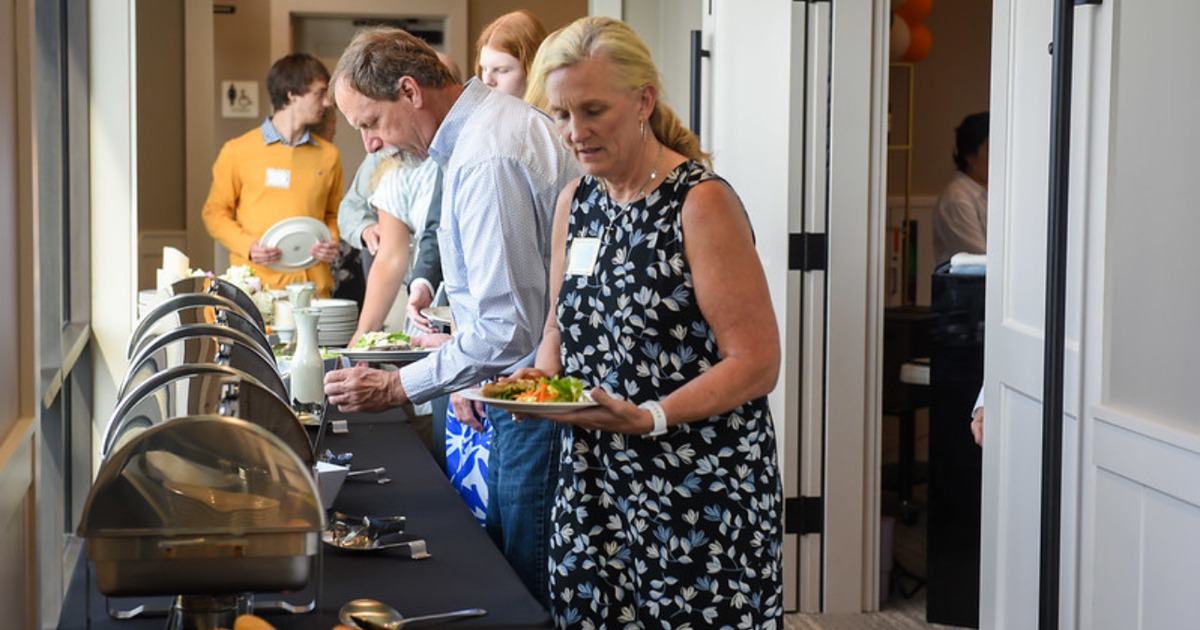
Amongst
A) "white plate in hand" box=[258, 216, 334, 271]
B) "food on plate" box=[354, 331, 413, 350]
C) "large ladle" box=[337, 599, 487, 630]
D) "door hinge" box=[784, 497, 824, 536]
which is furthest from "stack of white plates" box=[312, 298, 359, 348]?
"large ladle" box=[337, 599, 487, 630]

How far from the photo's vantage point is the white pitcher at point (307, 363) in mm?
2939

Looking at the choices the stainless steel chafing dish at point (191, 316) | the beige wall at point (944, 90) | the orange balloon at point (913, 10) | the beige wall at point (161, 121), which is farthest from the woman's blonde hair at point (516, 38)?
the beige wall at point (161, 121)

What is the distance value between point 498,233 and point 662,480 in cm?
61

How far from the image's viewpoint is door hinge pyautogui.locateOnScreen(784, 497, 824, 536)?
4.39 metres

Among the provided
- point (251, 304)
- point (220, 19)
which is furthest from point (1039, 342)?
point (220, 19)

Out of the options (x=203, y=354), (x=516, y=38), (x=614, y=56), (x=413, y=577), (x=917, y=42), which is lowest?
(x=413, y=577)

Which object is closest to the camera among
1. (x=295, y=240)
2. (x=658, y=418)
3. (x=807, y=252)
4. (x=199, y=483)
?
(x=199, y=483)

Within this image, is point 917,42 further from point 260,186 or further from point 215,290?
point 215,290

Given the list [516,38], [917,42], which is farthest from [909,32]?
[516,38]

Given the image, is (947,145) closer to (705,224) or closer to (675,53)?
→ (675,53)

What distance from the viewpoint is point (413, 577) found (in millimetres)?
2025

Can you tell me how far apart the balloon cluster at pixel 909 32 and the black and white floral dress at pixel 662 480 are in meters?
4.10

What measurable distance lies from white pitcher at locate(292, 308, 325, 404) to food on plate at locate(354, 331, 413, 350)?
0.31m

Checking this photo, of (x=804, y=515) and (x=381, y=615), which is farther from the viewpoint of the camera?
(x=804, y=515)
